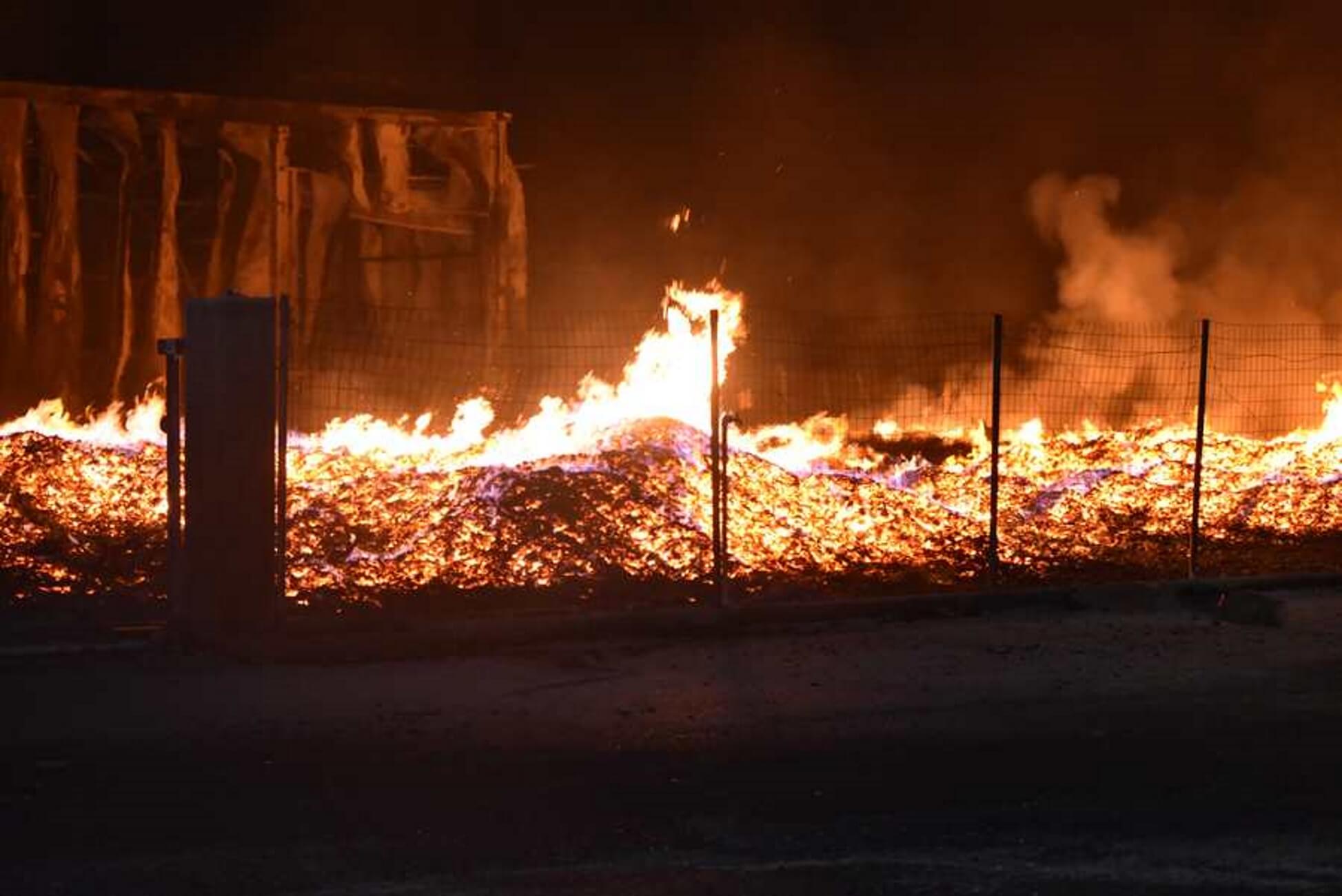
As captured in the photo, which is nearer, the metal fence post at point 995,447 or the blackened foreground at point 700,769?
the blackened foreground at point 700,769

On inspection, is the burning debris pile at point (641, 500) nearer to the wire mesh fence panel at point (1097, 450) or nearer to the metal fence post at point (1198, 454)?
the wire mesh fence panel at point (1097, 450)

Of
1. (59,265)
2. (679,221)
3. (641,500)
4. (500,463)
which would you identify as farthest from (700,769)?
(679,221)

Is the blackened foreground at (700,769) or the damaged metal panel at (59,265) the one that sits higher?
the damaged metal panel at (59,265)

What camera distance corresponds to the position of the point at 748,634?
8969 millimetres

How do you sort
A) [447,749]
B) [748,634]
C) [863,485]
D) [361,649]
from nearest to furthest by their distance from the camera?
[447,749], [361,649], [748,634], [863,485]

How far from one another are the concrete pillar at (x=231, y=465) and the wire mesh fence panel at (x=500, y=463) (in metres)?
1.27

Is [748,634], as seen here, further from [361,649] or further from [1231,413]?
[1231,413]

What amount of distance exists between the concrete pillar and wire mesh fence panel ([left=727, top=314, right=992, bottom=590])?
3338mm

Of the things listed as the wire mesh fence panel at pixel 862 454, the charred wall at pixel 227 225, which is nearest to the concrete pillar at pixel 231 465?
the wire mesh fence panel at pixel 862 454

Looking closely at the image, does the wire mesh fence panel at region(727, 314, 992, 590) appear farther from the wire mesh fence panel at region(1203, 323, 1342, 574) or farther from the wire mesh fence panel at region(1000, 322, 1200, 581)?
the wire mesh fence panel at region(1203, 323, 1342, 574)

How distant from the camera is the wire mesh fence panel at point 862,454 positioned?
11.1 meters

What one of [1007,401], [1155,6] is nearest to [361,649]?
[1007,401]

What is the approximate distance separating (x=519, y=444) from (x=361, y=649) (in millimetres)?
4896

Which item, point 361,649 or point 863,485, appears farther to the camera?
point 863,485
